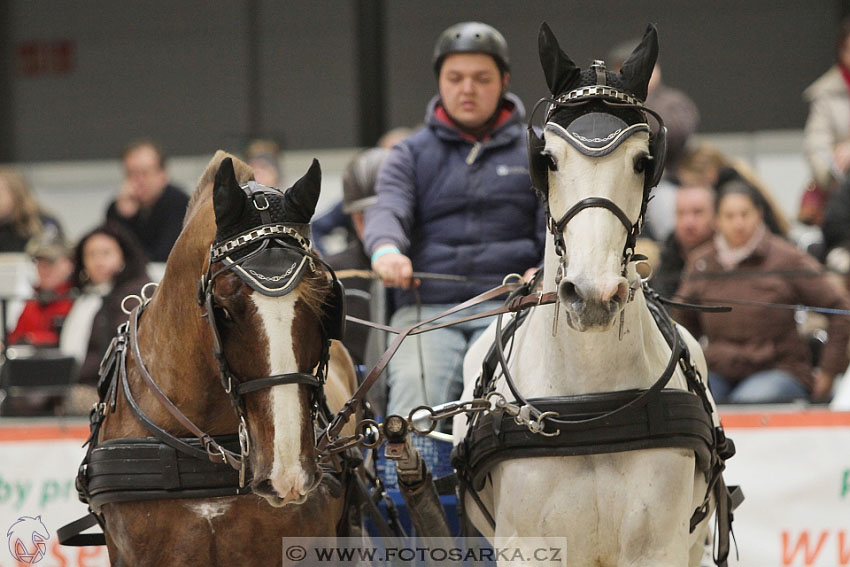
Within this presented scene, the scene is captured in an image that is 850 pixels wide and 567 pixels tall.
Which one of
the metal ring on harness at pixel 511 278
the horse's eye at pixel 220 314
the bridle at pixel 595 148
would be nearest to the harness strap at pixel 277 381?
the horse's eye at pixel 220 314

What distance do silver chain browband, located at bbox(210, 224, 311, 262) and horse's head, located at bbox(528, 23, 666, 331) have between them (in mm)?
624

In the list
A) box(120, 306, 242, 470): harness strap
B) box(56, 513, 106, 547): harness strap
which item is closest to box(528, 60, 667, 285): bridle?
box(120, 306, 242, 470): harness strap

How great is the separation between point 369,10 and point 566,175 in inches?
330

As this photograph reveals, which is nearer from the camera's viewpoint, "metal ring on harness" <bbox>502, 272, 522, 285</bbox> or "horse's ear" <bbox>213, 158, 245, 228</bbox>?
"horse's ear" <bbox>213, 158, 245, 228</bbox>

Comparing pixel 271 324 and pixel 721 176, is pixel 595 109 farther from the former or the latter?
pixel 721 176

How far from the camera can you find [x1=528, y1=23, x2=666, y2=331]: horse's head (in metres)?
2.99

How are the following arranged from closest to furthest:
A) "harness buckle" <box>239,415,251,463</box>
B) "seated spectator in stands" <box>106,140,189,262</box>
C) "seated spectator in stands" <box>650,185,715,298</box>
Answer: "harness buckle" <box>239,415,251,463</box>
"seated spectator in stands" <box>650,185,715,298</box>
"seated spectator in stands" <box>106,140,189,262</box>

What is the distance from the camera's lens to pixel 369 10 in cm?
1118

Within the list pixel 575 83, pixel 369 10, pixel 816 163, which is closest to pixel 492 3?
pixel 369 10

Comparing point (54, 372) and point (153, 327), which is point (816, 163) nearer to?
point (54, 372)

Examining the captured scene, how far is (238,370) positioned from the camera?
122 inches

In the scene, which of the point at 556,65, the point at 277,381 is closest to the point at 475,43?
the point at 556,65

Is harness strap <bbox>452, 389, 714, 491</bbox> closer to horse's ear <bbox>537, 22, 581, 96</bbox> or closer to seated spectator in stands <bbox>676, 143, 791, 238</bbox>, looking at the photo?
horse's ear <bbox>537, 22, 581, 96</bbox>

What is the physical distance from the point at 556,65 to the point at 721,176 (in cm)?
477
